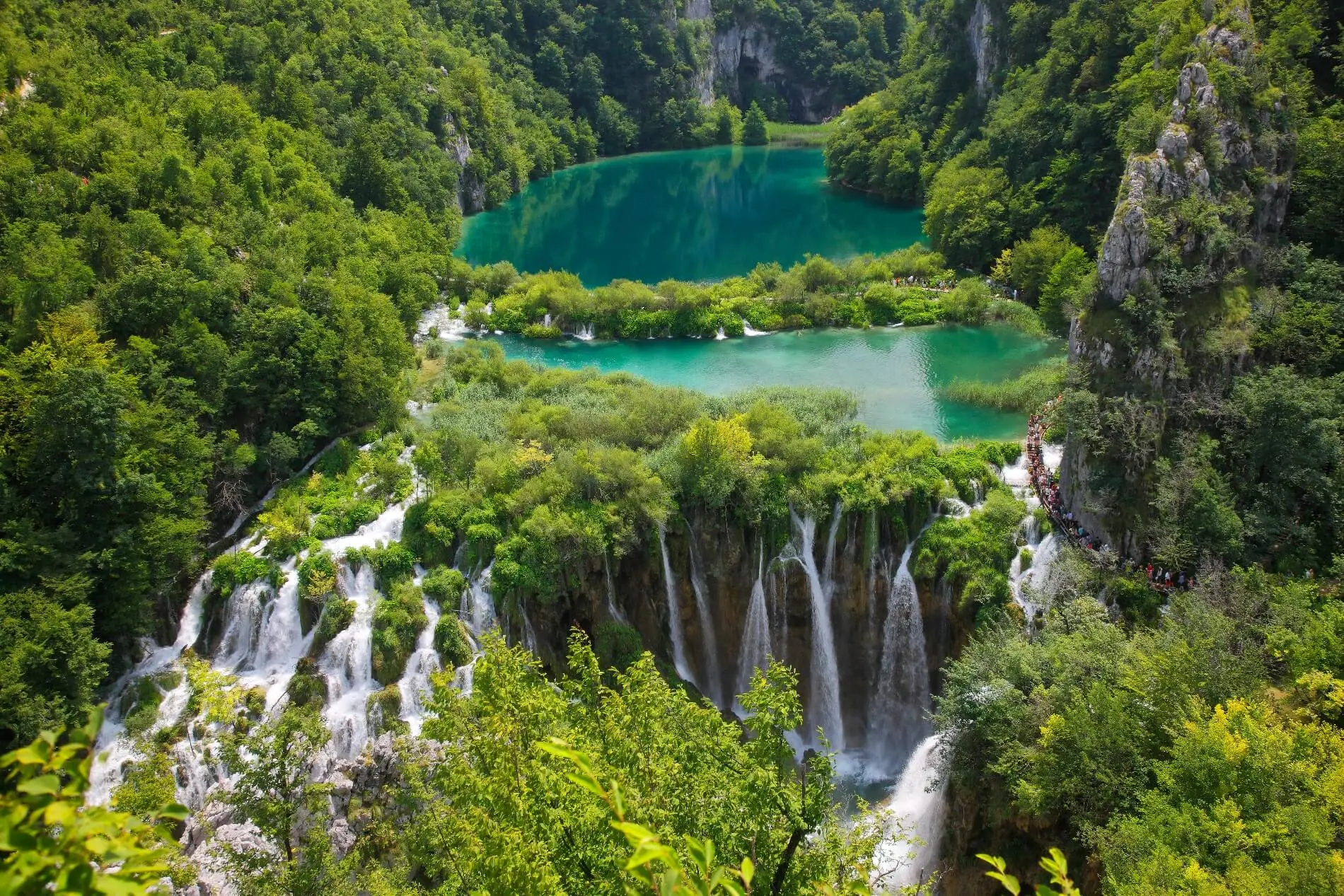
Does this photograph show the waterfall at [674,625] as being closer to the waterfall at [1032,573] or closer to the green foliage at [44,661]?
the waterfall at [1032,573]

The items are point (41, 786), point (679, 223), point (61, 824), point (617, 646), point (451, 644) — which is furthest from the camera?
point (679, 223)

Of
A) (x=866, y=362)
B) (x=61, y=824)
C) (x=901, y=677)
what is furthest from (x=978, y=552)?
(x=61, y=824)

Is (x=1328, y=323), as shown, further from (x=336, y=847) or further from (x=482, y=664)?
(x=336, y=847)

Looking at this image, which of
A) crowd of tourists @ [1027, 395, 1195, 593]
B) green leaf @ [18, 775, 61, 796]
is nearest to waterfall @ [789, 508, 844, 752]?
crowd of tourists @ [1027, 395, 1195, 593]

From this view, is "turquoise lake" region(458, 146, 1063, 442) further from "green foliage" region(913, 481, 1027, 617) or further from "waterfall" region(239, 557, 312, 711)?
"waterfall" region(239, 557, 312, 711)

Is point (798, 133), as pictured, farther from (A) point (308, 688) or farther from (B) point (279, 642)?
(A) point (308, 688)

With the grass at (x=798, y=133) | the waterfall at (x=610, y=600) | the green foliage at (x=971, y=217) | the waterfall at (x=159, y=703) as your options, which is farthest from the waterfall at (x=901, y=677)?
the grass at (x=798, y=133)
